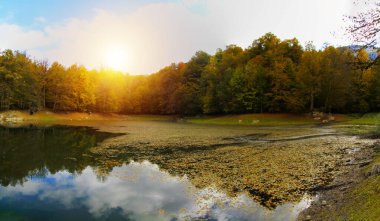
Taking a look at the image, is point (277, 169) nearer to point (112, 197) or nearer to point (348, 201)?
point (348, 201)

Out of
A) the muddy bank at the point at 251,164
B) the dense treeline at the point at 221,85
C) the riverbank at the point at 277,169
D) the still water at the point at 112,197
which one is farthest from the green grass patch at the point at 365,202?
the dense treeline at the point at 221,85

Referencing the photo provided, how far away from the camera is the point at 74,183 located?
49.4 ft

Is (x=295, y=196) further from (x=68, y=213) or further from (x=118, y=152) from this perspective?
(x=118, y=152)

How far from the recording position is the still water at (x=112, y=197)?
413 inches

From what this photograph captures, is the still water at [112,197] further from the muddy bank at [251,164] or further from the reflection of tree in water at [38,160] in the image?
the muddy bank at [251,164]

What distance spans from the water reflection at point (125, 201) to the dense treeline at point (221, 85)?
5119 cm

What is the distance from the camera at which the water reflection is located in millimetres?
10453

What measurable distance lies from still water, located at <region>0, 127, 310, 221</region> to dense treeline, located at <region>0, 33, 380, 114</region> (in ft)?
167

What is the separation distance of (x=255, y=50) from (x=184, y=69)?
29.3 m

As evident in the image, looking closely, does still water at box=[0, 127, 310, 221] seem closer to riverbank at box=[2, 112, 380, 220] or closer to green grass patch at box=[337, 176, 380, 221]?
riverbank at box=[2, 112, 380, 220]

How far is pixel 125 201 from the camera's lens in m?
12.2

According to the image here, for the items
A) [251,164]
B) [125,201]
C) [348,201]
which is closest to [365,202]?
[348,201]

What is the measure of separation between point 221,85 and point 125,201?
69.0 m

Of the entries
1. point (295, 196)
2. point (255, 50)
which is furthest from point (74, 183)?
point (255, 50)
